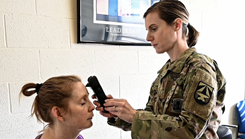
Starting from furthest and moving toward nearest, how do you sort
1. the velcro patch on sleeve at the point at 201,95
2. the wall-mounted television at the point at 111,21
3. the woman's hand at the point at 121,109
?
the wall-mounted television at the point at 111,21 → the woman's hand at the point at 121,109 → the velcro patch on sleeve at the point at 201,95

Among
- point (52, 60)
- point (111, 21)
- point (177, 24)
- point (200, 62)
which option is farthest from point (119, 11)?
point (200, 62)

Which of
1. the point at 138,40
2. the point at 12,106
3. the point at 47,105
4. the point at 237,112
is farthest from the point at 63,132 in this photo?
the point at 237,112

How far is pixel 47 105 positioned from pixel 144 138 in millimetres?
480

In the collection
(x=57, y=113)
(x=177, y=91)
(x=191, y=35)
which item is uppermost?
(x=191, y=35)

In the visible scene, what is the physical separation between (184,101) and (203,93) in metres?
Result: 0.08

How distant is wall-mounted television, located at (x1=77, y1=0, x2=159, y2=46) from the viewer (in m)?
1.55

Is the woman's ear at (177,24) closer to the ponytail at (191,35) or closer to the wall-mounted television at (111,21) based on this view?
the ponytail at (191,35)

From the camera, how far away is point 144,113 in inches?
38.7

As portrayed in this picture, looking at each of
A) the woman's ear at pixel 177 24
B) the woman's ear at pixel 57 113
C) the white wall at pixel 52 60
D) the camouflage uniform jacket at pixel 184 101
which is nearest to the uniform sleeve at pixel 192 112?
the camouflage uniform jacket at pixel 184 101

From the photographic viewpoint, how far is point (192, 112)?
865 millimetres

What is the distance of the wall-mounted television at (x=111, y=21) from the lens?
1552 millimetres

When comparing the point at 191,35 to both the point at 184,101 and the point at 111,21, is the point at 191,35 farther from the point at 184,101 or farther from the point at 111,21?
the point at 111,21

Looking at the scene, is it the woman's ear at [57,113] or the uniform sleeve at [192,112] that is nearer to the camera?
the uniform sleeve at [192,112]

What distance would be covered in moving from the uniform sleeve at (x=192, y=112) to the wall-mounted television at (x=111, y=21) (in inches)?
33.8
